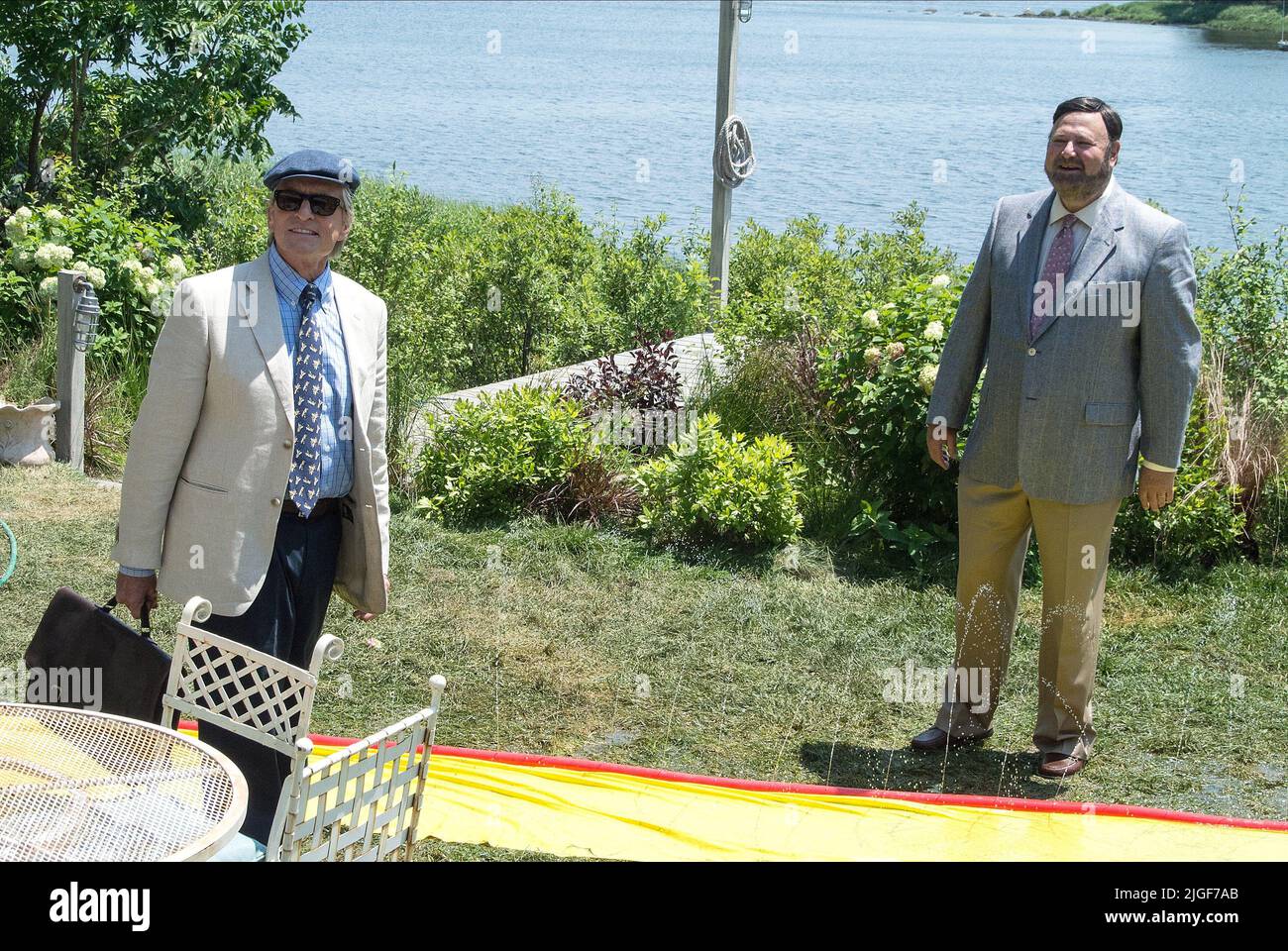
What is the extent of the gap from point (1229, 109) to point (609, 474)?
35.0m

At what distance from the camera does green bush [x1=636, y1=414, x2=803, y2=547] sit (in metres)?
6.45

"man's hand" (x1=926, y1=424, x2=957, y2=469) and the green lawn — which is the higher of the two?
"man's hand" (x1=926, y1=424, x2=957, y2=469)

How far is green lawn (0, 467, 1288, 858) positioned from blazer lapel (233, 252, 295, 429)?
1463 millimetres

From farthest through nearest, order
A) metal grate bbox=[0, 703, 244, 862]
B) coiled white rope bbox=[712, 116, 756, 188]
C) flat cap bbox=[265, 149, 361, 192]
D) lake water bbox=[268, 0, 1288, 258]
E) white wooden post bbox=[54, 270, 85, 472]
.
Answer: lake water bbox=[268, 0, 1288, 258] → coiled white rope bbox=[712, 116, 756, 188] → white wooden post bbox=[54, 270, 85, 472] → flat cap bbox=[265, 149, 361, 192] → metal grate bbox=[0, 703, 244, 862]

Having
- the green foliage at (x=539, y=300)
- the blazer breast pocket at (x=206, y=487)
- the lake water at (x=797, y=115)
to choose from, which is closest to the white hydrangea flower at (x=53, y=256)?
the green foliage at (x=539, y=300)

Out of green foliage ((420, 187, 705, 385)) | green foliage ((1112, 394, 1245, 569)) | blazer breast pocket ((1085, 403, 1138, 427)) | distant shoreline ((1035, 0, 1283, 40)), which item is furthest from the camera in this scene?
distant shoreline ((1035, 0, 1283, 40))

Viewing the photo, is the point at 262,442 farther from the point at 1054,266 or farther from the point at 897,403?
the point at 897,403

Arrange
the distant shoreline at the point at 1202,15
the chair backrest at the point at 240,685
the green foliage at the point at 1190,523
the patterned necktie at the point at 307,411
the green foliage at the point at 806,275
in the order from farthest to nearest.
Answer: the distant shoreline at the point at 1202,15, the green foliage at the point at 806,275, the green foliage at the point at 1190,523, the patterned necktie at the point at 307,411, the chair backrest at the point at 240,685

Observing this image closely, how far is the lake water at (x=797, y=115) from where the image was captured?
26594 mm

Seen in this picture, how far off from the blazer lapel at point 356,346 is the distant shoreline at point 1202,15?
57.0 meters

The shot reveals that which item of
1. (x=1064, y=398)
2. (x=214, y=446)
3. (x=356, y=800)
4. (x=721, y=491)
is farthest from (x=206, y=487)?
(x=721, y=491)

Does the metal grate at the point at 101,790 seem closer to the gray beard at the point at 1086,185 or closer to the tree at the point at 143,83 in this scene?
the gray beard at the point at 1086,185

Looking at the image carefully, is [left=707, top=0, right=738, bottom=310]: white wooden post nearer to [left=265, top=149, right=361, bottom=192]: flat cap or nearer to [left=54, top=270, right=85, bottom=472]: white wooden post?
[left=54, top=270, right=85, bottom=472]: white wooden post

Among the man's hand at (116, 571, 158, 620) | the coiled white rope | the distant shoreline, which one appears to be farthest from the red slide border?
the distant shoreline
